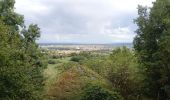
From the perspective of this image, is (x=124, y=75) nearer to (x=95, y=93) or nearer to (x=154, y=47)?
(x=154, y=47)

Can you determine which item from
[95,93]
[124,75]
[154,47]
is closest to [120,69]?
[124,75]

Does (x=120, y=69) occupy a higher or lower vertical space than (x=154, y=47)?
lower

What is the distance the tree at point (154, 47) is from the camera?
152 feet

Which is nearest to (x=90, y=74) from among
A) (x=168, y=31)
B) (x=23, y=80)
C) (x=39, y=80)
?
(x=39, y=80)

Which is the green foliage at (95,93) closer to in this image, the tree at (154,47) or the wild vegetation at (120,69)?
the wild vegetation at (120,69)

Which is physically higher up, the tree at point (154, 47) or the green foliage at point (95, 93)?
the tree at point (154, 47)

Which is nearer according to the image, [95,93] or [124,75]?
[95,93]

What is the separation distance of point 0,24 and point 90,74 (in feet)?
53.5

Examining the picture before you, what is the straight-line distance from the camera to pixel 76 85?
4241 centimetres

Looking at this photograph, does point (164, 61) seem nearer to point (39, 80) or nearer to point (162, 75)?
point (162, 75)

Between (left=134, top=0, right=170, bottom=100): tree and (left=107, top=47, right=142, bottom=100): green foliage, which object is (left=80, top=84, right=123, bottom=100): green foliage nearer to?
(left=107, top=47, right=142, bottom=100): green foliage

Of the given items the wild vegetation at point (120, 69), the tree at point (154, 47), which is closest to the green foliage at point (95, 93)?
the wild vegetation at point (120, 69)

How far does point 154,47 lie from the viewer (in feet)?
160

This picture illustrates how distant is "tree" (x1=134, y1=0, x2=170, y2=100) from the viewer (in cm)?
4638
